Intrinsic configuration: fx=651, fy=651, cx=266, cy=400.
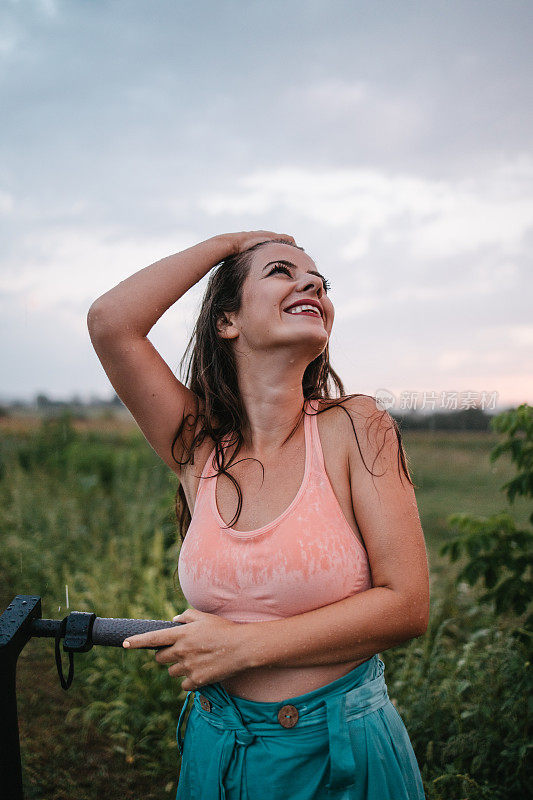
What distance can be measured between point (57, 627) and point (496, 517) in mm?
2153

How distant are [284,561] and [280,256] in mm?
863

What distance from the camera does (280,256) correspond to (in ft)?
6.14

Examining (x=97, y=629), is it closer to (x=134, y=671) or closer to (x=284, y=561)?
(x=284, y=561)

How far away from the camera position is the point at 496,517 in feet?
9.77

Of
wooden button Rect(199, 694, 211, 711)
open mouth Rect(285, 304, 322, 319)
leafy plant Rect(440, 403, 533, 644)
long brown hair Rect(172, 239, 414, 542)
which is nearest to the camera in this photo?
wooden button Rect(199, 694, 211, 711)

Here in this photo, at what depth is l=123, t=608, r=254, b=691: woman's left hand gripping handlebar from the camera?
148cm

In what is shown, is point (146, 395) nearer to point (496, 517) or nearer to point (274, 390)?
point (274, 390)

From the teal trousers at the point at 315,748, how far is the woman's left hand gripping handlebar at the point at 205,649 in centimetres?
14

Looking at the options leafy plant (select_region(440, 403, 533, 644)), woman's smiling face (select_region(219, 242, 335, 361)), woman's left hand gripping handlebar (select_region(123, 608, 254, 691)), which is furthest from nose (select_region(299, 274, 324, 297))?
leafy plant (select_region(440, 403, 533, 644))

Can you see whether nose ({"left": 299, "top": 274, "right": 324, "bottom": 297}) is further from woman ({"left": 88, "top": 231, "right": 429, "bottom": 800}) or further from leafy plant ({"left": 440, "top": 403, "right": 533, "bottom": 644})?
leafy plant ({"left": 440, "top": 403, "right": 533, "bottom": 644})

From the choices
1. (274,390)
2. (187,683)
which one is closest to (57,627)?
(187,683)

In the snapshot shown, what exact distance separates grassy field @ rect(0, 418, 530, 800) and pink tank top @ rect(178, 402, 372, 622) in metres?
0.36


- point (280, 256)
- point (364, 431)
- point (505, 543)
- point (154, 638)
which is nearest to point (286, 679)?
point (154, 638)

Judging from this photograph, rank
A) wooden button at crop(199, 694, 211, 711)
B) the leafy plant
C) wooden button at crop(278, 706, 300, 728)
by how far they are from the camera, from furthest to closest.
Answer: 1. the leafy plant
2. wooden button at crop(199, 694, 211, 711)
3. wooden button at crop(278, 706, 300, 728)
